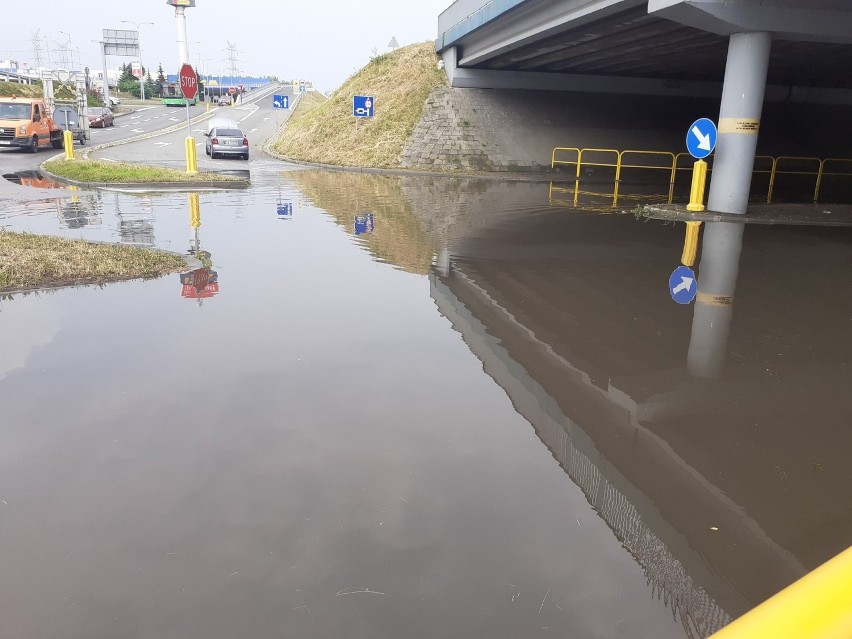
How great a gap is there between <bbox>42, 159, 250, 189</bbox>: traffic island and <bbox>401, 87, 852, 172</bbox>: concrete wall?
11.8 m

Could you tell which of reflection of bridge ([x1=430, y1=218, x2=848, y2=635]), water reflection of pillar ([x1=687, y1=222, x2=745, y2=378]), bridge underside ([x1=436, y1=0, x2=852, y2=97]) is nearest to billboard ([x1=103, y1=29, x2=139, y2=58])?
bridge underside ([x1=436, y1=0, x2=852, y2=97])

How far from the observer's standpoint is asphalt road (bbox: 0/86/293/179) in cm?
2905

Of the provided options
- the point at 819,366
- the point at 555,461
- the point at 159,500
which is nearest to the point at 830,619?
the point at 555,461

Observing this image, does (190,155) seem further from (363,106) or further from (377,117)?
(377,117)

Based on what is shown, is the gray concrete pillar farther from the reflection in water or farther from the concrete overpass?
the reflection in water

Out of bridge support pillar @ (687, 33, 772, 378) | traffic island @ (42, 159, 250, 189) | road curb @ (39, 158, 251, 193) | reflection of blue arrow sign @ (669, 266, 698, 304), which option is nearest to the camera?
reflection of blue arrow sign @ (669, 266, 698, 304)

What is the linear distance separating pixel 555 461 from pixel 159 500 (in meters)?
2.46

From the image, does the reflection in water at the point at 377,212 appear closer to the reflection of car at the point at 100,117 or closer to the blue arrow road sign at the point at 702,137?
the blue arrow road sign at the point at 702,137

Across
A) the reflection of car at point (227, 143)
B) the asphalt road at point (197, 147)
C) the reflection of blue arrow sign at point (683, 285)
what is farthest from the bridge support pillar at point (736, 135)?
the reflection of car at point (227, 143)

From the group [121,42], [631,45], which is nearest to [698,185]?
[631,45]

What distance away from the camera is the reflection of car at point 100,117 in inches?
1977

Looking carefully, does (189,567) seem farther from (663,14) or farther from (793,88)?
(793,88)

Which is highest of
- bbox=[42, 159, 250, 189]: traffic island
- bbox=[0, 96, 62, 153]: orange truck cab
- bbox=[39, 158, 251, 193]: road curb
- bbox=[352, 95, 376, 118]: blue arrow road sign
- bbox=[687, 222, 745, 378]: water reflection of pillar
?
bbox=[352, 95, 376, 118]: blue arrow road sign

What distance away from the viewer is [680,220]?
1648 centimetres
